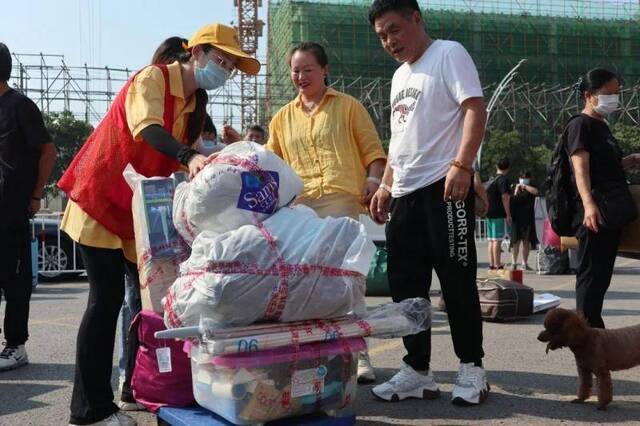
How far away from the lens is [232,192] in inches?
112

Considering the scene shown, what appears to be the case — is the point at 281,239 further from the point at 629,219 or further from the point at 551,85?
the point at 551,85

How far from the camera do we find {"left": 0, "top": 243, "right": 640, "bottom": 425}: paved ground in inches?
137

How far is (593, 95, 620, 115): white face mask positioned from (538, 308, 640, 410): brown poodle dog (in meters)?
1.16

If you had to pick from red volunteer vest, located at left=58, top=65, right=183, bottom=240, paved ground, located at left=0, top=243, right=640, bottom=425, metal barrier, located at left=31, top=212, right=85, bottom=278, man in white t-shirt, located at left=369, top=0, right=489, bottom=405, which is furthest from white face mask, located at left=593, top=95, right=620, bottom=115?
metal barrier, located at left=31, top=212, right=85, bottom=278

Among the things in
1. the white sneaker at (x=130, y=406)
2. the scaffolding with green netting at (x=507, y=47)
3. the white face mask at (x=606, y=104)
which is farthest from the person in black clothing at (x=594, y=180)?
the scaffolding with green netting at (x=507, y=47)

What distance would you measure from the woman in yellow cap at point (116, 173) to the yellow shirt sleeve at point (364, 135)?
1007 millimetres

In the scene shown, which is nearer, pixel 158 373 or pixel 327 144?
pixel 158 373

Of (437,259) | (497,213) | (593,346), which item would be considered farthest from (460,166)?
(497,213)

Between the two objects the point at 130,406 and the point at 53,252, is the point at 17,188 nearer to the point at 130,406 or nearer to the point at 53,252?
the point at 130,406

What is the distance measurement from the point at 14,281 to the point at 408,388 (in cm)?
275

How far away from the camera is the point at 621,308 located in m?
7.59

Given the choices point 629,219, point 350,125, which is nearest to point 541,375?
point 629,219

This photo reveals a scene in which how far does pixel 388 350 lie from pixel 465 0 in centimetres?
6808

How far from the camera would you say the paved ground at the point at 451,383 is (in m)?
3.48
